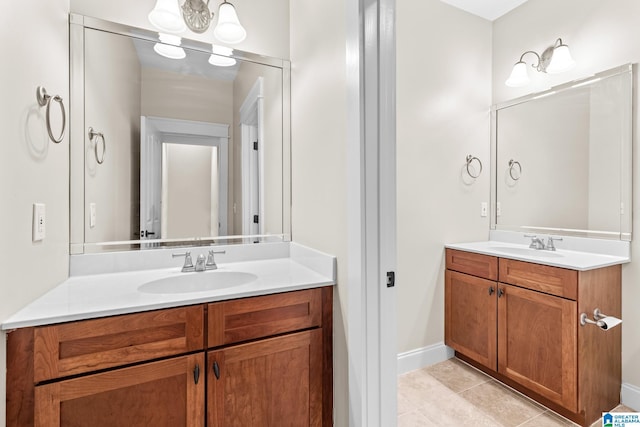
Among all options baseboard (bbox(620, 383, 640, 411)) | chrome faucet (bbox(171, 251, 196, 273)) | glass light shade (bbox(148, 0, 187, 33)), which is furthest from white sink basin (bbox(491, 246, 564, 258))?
glass light shade (bbox(148, 0, 187, 33))

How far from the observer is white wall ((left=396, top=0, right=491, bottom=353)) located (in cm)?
213

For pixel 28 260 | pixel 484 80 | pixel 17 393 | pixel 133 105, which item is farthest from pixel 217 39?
pixel 484 80

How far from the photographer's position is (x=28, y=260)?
0.99 m

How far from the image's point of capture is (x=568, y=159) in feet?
6.67

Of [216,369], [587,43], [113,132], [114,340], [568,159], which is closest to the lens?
[114,340]

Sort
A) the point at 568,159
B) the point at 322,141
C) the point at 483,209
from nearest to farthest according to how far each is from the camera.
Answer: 1. the point at 322,141
2. the point at 568,159
3. the point at 483,209

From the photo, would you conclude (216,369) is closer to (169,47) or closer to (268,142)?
(268,142)

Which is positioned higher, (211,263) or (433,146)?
(433,146)

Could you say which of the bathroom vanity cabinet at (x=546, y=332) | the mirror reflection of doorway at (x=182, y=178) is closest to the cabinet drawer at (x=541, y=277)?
the bathroom vanity cabinet at (x=546, y=332)

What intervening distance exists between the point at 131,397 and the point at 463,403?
1725 mm

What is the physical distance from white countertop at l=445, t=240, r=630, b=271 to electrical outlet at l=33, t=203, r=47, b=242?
2215mm

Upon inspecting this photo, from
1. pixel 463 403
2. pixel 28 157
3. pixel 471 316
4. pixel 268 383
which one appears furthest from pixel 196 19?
pixel 463 403

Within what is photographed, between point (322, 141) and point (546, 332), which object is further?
point (546, 332)

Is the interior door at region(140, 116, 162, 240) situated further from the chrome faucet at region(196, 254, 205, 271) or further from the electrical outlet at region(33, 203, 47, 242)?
the electrical outlet at region(33, 203, 47, 242)
